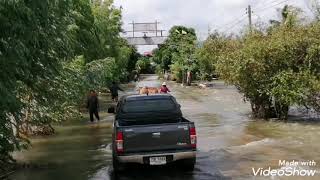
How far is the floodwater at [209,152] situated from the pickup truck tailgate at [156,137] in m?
0.77

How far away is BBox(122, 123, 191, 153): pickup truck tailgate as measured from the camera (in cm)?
1150

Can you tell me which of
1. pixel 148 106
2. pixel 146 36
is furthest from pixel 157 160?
pixel 146 36

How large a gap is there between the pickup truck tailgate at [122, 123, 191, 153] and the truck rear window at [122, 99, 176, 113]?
7.76 ft

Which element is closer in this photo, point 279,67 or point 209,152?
point 209,152

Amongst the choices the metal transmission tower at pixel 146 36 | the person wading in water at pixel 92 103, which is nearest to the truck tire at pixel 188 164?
the person wading in water at pixel 92 103

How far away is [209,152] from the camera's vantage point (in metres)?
15.2

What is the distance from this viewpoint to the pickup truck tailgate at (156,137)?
1150 cm

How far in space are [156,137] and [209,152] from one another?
401 centimetres

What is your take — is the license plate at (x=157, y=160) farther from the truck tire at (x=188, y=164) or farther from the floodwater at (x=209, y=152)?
the truck tire at (x=188, y=164)

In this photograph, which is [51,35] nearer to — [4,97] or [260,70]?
[4,97]

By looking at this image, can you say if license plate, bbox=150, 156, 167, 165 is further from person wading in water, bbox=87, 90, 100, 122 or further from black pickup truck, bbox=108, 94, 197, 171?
person wading in water, bbox=87, 90, 100, 122

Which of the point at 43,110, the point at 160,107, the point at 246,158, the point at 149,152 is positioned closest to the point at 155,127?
the point at 149,152

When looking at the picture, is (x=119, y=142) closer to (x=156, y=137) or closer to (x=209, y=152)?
(x=156, y=137)

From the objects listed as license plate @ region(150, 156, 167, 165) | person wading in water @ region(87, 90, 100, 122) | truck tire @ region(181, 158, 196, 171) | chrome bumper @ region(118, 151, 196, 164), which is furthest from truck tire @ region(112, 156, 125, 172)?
person wading in water @ region(87, 90, 100, 122)
